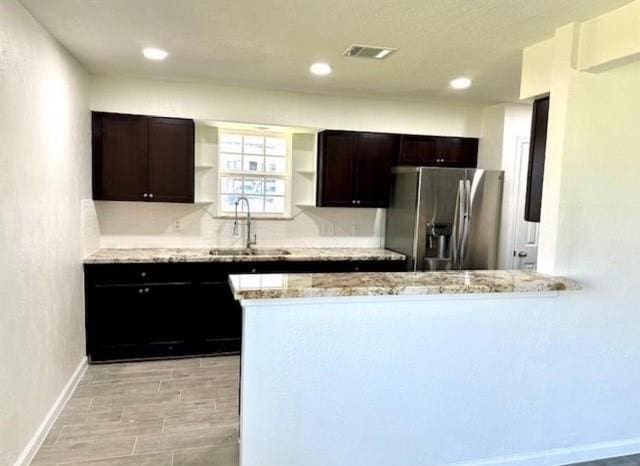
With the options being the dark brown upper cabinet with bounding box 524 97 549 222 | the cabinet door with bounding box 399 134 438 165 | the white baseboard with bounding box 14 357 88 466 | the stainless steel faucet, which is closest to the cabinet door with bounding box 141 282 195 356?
the white baseboard with bounding box 14 357 88 466

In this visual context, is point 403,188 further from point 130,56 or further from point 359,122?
point 130,56

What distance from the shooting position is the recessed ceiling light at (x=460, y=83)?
367cm

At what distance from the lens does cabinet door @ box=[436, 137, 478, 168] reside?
4.70 m

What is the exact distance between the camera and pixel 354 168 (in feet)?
14.8

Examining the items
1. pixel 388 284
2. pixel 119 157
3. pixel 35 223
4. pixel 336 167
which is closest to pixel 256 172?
pixel 336 167

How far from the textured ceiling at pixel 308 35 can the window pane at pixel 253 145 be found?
31.4 inches

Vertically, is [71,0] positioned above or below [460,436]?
above

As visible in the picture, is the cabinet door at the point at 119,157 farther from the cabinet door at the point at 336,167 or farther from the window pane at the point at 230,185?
the cabinet door at the point at 336,167

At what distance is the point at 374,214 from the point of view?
4.91 meters

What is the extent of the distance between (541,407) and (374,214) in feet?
8.98

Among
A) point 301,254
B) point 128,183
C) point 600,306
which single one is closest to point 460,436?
point 600,306

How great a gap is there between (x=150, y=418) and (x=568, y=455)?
8.46 ft

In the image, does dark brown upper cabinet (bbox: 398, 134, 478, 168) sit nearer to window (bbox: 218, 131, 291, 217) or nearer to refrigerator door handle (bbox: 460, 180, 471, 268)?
refrigerator door handle (bbox: 460, 180, 471, 268)

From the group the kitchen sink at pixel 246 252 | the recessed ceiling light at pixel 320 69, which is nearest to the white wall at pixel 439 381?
the recessed ceiling light at pixel 320 69
